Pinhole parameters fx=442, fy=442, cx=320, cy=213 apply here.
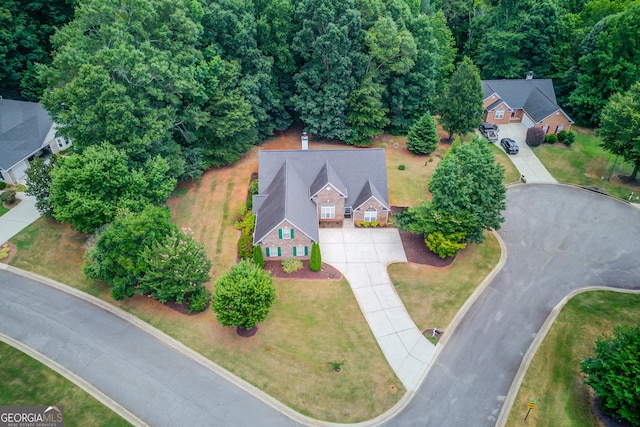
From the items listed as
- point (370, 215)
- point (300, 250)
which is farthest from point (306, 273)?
point (370, 215)

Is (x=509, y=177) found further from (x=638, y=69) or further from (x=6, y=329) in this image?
(x=6, y=329)

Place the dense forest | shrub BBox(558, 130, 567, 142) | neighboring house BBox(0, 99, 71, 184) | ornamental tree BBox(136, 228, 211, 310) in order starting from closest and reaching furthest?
1. ornamental tree BBox(136, 228, 211, 310)
2. the dense forest
3. neighboring house BBox(0, 99, 71, 184)
4. shrub BBox(558, 130, 567, 142)

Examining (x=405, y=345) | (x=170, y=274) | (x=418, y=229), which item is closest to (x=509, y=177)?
(x=418, y=229)

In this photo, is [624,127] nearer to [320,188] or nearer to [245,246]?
[320,188]

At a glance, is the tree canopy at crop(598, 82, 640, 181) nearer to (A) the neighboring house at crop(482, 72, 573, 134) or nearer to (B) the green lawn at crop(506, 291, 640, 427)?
(A) the neighboring house at crop(482, 72, 573, 134)

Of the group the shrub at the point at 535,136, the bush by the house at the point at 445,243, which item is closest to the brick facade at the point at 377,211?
the bush by the house at the point at 445,243

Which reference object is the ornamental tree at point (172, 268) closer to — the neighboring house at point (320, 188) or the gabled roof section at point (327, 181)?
the neighboring house at point (320, 188)

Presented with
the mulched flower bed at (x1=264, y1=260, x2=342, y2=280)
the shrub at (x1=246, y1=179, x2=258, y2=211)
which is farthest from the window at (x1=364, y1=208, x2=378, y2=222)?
the shrub at (x1=246, y1=179, x2=258, y2=211)

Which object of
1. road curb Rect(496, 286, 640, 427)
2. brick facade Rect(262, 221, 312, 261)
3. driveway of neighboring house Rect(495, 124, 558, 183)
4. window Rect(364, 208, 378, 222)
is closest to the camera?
road curb Rect(496, 286, 640, 427)
